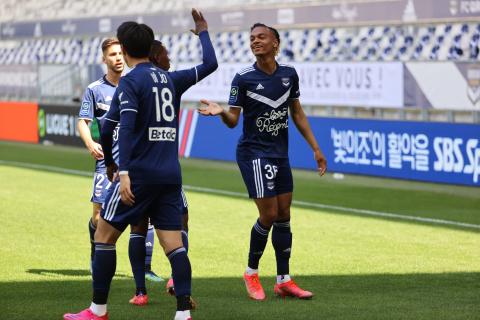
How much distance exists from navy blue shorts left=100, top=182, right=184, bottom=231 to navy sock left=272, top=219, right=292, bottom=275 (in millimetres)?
1571

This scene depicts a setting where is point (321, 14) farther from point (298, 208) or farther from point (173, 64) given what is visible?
point (298, 208)

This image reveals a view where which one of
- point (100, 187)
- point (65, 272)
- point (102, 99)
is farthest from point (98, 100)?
point (65, 272)

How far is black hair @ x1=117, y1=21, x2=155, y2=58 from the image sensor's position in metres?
7.42

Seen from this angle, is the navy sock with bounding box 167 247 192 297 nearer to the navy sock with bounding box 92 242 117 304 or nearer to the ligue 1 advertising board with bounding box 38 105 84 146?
the navy sock with bounding box 92 242 117 304

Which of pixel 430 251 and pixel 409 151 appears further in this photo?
pixel 409 151

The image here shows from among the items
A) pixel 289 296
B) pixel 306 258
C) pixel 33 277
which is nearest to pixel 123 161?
pixel 289 296

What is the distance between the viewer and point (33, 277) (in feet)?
33.4

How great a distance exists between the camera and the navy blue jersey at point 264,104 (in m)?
9.07

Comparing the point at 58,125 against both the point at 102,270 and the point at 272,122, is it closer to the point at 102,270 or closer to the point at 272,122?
the point at 272,122

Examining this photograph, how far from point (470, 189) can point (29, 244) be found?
8279 millimetres

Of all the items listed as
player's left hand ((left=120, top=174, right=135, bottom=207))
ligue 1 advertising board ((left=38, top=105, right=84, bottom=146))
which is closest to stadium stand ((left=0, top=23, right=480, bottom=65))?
ligue 1 advertising board ((left=38, top=105, right=84, bottom=146))

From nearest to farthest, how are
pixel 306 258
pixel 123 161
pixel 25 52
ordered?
1. pixel 123 161
2. pixel 306 258
3. pixel 25 52

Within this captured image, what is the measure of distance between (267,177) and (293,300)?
95cm

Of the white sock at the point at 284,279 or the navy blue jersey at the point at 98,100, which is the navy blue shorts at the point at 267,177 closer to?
the white sock at the point at 284,279
